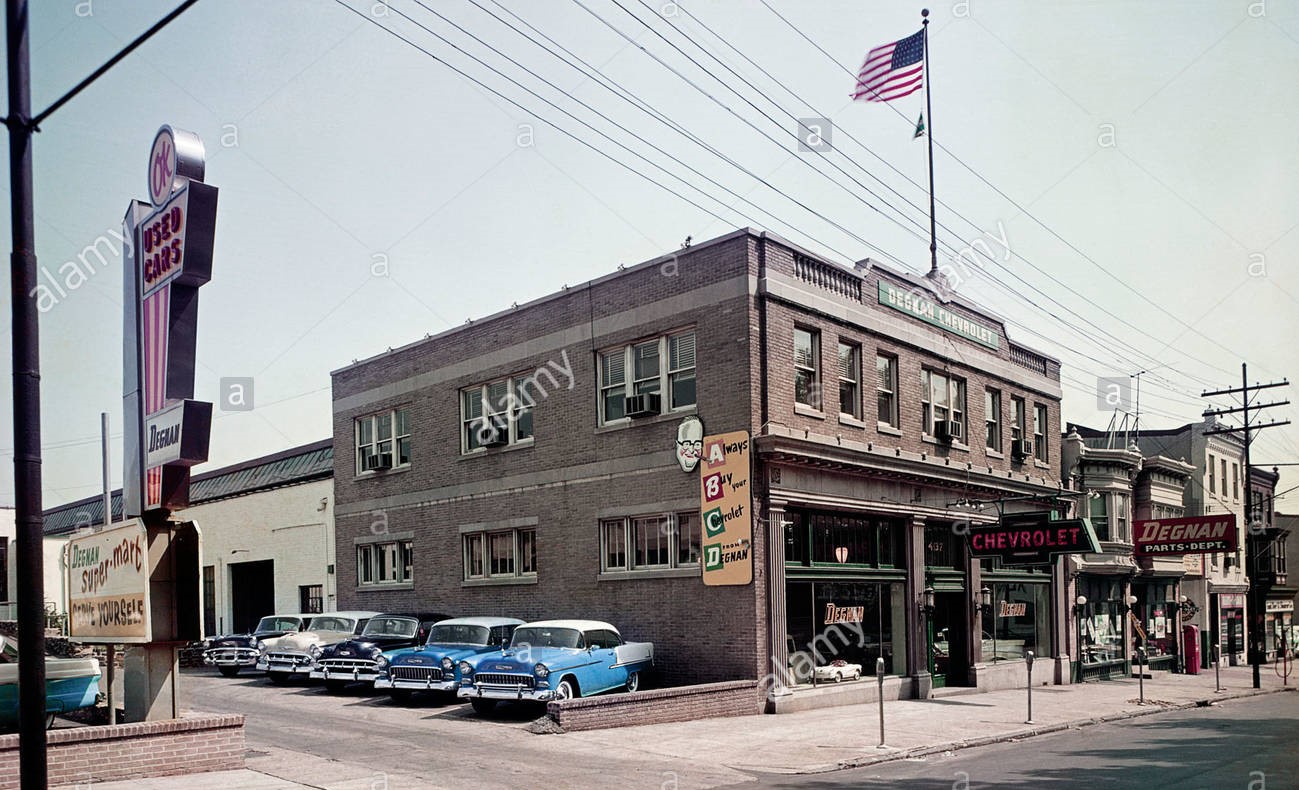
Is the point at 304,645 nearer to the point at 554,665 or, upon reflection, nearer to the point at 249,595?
the point at 554,665

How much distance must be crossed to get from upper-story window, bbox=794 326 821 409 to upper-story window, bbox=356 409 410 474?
1297 centimetres

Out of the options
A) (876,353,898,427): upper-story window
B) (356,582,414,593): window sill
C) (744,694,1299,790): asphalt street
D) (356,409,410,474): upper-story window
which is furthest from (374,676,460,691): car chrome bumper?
(876,353,898,427): upper-story window

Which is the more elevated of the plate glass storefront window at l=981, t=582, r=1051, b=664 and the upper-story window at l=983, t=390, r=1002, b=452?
the upper-story window at l=983, t=390, r=1002, b=452

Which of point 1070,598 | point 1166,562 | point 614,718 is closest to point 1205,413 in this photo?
point 1166,562

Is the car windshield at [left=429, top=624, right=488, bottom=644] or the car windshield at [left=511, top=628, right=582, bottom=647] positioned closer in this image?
the car windshield at [left=511, top=628, right=582, bottom=647]

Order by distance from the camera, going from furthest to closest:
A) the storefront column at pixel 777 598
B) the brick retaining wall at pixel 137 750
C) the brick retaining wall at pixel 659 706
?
the storefront column at pixel 777 598, the brick retaining wall at pixel 659 706, the brick retaining wall at pixel 137 750

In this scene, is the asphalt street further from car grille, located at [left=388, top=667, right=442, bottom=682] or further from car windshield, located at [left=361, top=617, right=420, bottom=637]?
car windshield, located at [left=361, top=617, right=420, bottom=637]

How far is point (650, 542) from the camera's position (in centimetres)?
2467

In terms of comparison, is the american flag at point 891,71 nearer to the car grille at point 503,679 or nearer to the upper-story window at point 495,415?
the upper-story window at point 495,415

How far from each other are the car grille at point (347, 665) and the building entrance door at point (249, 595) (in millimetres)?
19141

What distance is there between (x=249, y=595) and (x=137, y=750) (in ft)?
100

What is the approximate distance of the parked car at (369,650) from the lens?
24.0m

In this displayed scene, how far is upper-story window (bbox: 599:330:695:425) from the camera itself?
961 inches

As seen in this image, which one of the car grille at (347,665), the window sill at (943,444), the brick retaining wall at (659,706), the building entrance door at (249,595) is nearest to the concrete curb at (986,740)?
the brick retaining wall at (659,706)
